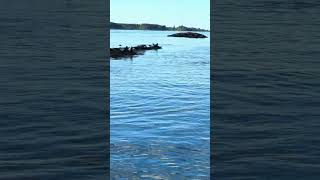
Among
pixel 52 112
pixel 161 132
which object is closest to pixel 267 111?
pixel 161 132

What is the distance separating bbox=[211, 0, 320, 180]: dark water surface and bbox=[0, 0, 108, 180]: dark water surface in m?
4.57

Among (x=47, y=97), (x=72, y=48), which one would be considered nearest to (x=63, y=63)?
(x=72, y=48)

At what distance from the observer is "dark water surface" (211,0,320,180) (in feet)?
58.2

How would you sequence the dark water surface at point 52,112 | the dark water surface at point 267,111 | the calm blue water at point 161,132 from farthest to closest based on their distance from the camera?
the calm blue water at point 161,132 < the dark water surface at point 267,111 < the dark water surface at point 52,112

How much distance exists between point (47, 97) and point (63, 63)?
51.2 feet

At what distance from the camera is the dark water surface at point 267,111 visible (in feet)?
58.2

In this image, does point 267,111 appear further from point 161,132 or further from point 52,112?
point 52,112

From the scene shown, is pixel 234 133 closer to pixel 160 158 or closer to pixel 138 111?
pixel 160 158

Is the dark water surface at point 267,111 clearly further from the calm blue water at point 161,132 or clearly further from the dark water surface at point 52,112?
the dark water surface at point 52,112

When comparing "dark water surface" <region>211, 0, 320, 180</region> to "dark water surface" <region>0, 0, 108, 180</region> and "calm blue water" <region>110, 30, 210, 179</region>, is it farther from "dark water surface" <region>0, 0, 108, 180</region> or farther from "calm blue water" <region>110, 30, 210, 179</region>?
"dark water surface" <region>0, 0, 108, 180</region>

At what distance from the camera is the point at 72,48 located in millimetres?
55656

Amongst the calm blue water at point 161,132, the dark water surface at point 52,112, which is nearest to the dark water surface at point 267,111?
the calm blue water at point 161,132

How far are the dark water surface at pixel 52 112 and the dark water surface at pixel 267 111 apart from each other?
4570mm

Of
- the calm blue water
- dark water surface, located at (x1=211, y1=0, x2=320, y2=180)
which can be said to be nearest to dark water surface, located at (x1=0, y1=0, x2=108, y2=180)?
the calm blue water
